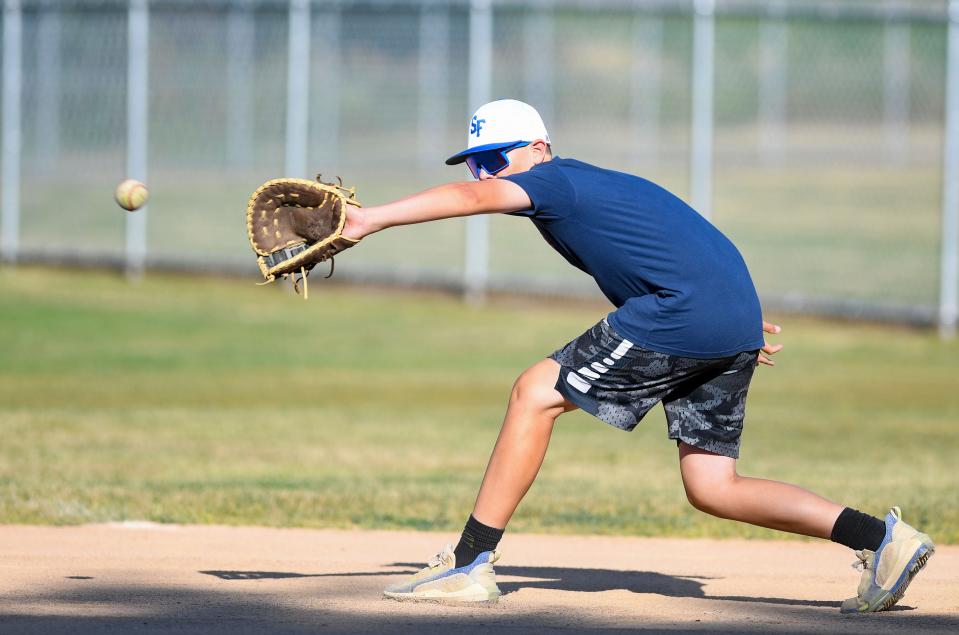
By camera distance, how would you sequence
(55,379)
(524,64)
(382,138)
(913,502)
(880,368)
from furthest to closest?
(382,138) → (524,64) → (880,368) → (55,379) → (913,502)

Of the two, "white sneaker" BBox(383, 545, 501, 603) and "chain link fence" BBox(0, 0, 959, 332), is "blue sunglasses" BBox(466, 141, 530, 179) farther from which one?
"chain link fence" BBox(0, 0, 959, 332)

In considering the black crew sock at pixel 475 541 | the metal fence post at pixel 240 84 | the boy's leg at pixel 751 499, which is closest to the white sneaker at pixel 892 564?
the boy's leg at pixel 751 499

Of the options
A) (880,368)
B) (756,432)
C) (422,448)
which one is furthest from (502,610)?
(880,368)

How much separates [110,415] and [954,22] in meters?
8.55

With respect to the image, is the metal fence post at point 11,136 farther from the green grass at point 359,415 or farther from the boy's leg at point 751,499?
the boy's leg at point 751,499

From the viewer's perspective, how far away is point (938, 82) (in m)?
28.9

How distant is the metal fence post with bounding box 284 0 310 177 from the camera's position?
1638 cm

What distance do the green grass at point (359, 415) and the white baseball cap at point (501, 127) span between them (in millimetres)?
2761

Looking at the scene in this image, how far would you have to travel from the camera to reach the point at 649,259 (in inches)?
197

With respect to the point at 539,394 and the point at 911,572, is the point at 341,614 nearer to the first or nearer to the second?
the point at 539,394

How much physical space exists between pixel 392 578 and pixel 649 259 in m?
1.68

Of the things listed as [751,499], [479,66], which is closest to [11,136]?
[479,66]

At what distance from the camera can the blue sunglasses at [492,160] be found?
523 centimetres

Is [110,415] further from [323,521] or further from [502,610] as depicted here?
[502,610]
